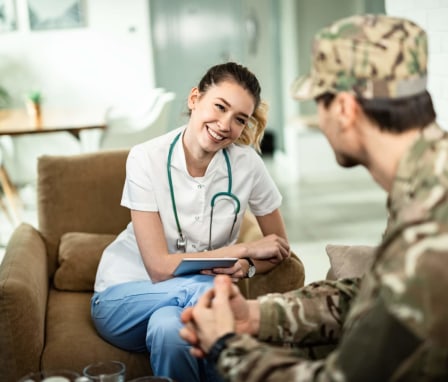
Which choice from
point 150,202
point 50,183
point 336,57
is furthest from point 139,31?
point 336,57

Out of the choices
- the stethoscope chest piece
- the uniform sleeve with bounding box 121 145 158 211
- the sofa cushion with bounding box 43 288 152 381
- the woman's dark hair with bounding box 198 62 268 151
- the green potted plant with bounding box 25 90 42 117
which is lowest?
the sofa cushion with bounding box 43 288 152 381

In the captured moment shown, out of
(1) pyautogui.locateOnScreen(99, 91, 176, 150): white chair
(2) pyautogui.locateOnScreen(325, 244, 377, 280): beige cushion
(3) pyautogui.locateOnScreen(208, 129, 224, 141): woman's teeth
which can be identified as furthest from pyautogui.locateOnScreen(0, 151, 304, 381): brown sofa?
(1) pyautogui.locateOnScreen(99, 91, 176, 150): white chair

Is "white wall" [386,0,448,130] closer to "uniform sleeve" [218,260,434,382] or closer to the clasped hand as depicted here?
"uniform sleeve" [218,260,434,382]

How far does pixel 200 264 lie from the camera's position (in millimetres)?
2189

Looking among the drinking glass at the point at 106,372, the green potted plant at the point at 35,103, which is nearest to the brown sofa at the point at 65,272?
the drinking glass at the point at 106,372

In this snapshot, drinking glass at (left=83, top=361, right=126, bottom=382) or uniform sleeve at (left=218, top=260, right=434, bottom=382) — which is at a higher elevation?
uniform sleeve at (left=218, top=260, right=434, bottom=382)

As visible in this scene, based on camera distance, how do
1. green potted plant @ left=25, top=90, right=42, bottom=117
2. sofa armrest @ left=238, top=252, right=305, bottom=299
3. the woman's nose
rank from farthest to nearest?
green potted plant @ left=25, top=90, right=42, bottom=117 → sofa armrest @ left=238, top=252, right=305, bottom=299 → the woman's nose

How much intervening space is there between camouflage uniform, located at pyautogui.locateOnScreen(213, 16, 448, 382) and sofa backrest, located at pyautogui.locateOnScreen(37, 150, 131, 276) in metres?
1.42

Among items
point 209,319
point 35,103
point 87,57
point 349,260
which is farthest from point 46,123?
point 209,319

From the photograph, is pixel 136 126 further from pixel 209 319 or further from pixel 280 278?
pixel 209 319

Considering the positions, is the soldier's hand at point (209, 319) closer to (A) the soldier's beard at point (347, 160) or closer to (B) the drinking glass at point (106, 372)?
(B) the drinking glass at point (106, 372)

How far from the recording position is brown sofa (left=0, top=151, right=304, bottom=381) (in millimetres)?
2174

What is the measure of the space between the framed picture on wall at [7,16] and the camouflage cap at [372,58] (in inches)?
249

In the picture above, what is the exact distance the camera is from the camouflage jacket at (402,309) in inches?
43.6
